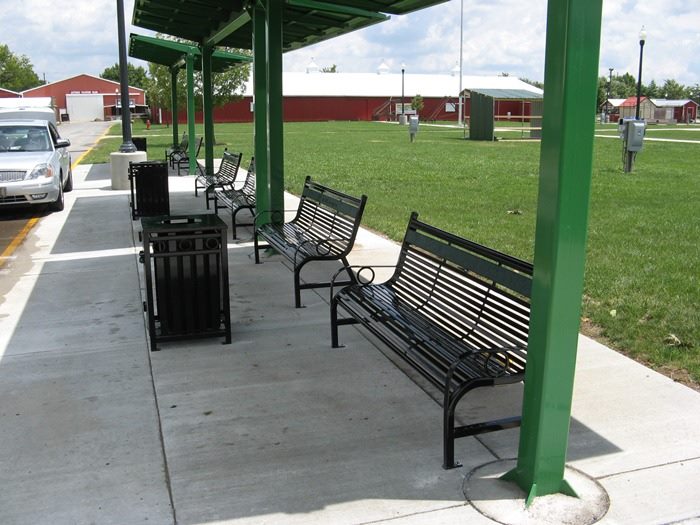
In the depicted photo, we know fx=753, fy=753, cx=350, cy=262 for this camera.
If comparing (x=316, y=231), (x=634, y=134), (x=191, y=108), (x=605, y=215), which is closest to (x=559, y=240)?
(x=316, y=231)

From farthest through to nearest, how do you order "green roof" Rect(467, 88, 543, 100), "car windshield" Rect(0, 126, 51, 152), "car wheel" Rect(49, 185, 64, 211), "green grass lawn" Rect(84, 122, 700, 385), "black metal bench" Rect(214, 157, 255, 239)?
"green roof" Rect(467, 88, 543, 100) < "car windshield" Rect(0, 126, 51, 152) < "car wheel" Rect(49, 185, 64, 211) < "black metal bench" Rect(214, 157, 255, 239) < "green grass lawn" Rect(84, 122, 700, 385)

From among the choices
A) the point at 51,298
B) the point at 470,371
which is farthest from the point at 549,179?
the point at 51,298

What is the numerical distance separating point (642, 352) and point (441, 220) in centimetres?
638

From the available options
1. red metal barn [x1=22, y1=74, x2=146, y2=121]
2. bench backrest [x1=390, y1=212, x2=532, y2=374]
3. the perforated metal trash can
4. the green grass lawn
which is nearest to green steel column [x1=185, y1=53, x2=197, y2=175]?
the green grass lawn

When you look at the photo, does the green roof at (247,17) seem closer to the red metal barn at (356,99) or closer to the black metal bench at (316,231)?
the black metal bench at (316,231)

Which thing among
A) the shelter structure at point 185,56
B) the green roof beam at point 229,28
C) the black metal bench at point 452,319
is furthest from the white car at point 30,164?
the black metal bench at point 452,319

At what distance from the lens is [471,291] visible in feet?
17.3

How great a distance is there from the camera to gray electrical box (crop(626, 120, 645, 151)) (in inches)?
711

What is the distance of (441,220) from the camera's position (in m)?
11.9

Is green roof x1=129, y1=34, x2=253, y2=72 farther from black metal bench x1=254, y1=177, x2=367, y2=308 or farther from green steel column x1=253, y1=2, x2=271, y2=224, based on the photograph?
black metal bench x1=254, y1=177, x2=367, y2=308

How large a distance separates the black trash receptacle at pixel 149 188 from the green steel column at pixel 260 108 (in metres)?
3.08

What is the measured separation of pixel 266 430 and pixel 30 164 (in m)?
10.1

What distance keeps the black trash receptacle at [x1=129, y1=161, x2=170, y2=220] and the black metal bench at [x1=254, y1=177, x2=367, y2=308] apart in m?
3.48

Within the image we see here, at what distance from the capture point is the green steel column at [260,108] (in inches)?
367
